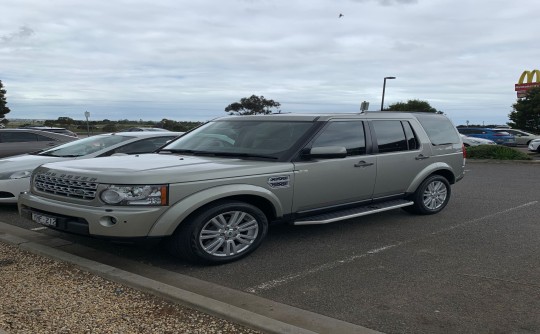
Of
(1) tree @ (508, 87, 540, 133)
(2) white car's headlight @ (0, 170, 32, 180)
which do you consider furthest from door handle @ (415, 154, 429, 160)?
(1) tree @ (508, 87, 540, 133)

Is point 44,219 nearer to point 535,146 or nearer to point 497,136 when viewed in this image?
point 535,146

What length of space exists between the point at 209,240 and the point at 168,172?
798 millimetres

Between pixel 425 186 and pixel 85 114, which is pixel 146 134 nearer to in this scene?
pixel 425 186

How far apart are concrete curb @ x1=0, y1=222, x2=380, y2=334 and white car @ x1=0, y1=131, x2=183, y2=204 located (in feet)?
8.46

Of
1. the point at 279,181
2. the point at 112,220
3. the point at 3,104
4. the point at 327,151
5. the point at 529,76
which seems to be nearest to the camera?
the point at 112,220

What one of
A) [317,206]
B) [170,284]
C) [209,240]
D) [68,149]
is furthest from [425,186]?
[68,149]

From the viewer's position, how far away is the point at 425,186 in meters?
7.13

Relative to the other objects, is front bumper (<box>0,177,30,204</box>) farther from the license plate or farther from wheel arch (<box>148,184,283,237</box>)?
wheel arch (<box>148,184,283,237</box>)

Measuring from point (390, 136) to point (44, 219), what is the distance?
4.38 meters

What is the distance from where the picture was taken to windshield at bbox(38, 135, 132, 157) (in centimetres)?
797

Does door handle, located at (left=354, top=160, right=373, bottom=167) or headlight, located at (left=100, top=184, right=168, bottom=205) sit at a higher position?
door handle, located at (left=354, top=160, right=373, bottom=167)

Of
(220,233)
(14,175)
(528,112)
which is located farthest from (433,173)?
(528,112)

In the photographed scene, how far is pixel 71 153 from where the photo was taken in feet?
26.1

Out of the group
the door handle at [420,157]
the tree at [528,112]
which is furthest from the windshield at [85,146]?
the tree at [528,112]
